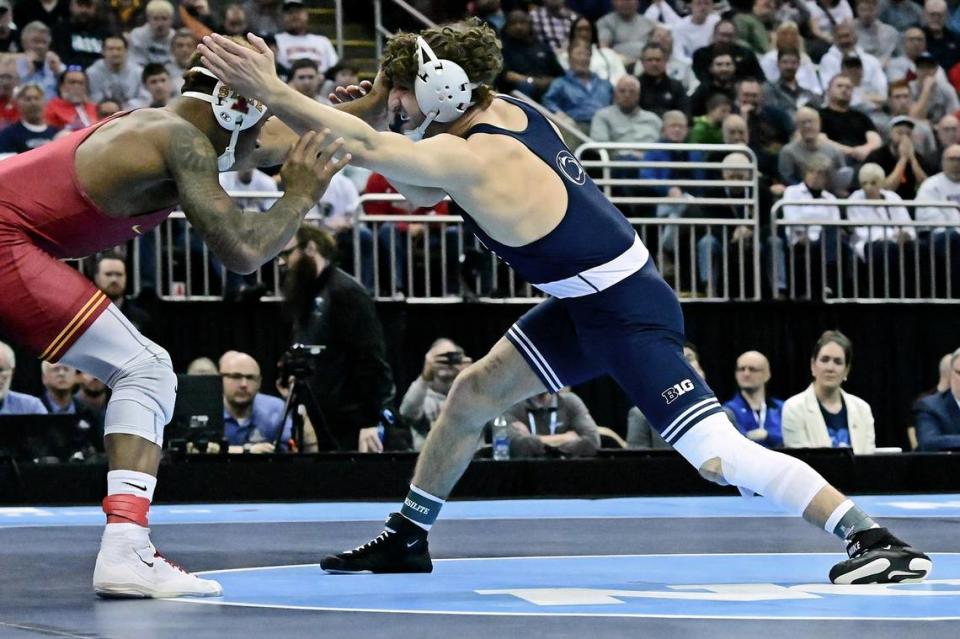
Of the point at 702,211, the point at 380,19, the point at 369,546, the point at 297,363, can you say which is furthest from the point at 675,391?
the point at 380,19

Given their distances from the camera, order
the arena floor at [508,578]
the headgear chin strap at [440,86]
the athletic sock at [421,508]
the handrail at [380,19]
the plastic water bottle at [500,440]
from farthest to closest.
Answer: the handrail at [380,19]
the plastic water bottle at [500,440]
the athletic sock at [421,508]
the headgear chin strap at [440,86]
the arena floor at [508,578]

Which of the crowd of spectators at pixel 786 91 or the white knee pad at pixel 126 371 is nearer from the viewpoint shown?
the white knee pad at pixel 126 371

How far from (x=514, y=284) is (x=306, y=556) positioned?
5648 mm

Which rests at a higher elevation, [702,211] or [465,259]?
[702,211]

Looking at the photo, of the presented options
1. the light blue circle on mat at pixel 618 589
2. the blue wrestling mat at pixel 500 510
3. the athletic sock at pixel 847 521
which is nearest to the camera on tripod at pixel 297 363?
the blue wrestling mat at pixel 500 510

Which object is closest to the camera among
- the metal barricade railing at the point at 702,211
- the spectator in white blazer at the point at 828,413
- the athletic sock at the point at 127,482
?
the athletic sock at the point at 127,482

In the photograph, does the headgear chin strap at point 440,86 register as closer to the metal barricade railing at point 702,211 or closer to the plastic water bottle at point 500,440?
the plastic water bottle at point 500,440

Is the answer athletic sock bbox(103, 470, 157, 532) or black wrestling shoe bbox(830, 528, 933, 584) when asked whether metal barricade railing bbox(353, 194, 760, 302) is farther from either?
black wrestling shoe bbox(830, 528, 933, 584)

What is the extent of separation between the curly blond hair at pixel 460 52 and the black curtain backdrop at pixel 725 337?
5465 mm

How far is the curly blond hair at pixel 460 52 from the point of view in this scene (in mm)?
5145

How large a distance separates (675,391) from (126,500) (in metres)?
1.53

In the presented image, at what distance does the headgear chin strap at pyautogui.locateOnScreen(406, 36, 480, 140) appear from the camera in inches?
200

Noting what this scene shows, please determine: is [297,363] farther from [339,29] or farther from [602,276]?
[339,29]

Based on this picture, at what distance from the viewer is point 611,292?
5.14 meters
